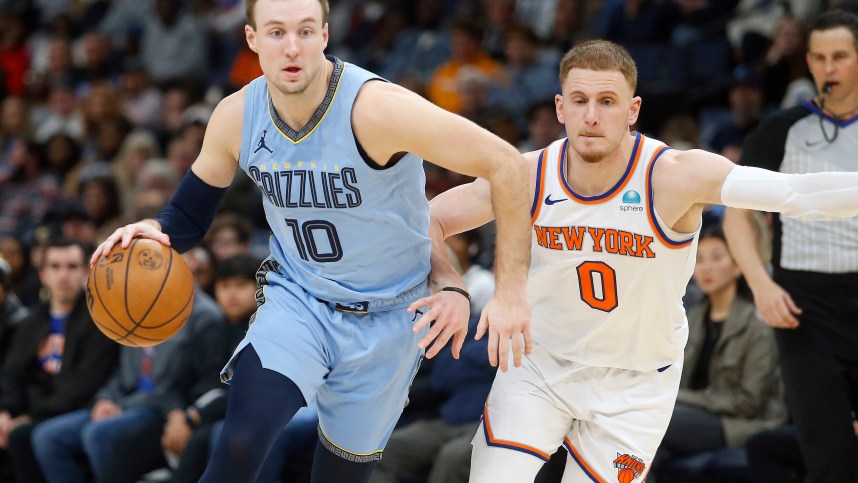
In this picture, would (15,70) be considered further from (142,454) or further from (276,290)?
(276,290)

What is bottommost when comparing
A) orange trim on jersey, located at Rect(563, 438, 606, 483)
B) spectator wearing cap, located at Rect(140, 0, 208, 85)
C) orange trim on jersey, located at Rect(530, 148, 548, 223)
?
orange trim on jersey, located at Rect(563, 438, 606, 483)

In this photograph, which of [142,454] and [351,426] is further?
[142,454]

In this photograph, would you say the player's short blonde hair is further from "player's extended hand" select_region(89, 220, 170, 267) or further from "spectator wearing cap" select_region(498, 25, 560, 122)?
"spectator wearing cap" select_region(498, 25, 560, 122)

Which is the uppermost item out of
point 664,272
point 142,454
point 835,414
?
point 664,272

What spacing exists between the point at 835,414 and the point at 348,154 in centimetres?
255

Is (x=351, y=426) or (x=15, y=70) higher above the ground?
(x=15, y=70)

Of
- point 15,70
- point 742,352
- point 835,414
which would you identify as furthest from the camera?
point 15,70

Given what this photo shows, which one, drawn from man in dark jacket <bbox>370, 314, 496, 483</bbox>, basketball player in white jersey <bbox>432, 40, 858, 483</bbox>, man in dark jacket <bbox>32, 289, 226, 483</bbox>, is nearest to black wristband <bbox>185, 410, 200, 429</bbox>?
man in dark jacket <bbox>32, 289, 226, 483</bbox>

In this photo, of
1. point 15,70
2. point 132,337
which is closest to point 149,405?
point 132,337

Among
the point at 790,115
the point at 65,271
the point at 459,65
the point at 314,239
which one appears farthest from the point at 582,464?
the point at 459,65

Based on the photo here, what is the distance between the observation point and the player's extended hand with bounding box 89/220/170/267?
4488 millimetres

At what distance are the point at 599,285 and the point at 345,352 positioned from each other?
3.29 feet

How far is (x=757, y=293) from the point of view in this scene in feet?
17.4

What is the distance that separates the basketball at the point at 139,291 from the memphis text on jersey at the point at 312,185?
57 centimetres
